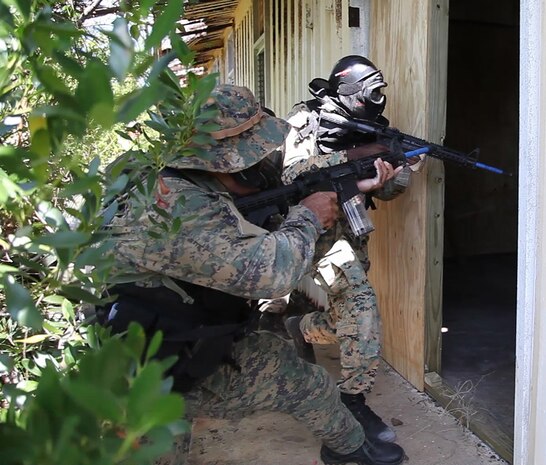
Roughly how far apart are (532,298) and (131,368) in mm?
1539

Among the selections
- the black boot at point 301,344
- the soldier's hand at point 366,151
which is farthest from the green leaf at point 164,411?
the black boot at point 301,344

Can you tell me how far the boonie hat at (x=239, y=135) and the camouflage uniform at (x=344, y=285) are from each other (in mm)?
768

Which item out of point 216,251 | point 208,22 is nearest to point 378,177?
point 216,251

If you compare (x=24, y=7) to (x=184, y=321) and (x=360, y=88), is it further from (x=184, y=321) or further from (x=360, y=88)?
(x=360, y=88)

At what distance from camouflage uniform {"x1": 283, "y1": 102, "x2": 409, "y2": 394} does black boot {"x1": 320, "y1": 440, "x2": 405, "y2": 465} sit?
0.31m

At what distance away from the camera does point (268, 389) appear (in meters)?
2.07

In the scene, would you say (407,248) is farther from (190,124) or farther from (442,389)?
(190,124)

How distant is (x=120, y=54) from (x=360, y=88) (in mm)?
2440

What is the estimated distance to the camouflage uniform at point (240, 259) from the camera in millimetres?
1694

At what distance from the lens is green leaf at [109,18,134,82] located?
19.6 inches

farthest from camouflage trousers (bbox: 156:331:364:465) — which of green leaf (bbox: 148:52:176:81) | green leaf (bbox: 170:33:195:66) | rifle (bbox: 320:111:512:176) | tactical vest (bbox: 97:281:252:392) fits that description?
green leaf (bbox: 148:52:176:81)

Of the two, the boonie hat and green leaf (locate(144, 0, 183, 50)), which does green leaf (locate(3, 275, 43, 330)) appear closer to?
green leaf (locate(144, 0, 183, 50))

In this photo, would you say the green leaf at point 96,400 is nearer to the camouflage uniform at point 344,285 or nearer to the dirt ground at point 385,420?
the dirt ground at point 385,420

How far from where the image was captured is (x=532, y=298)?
178 cm
